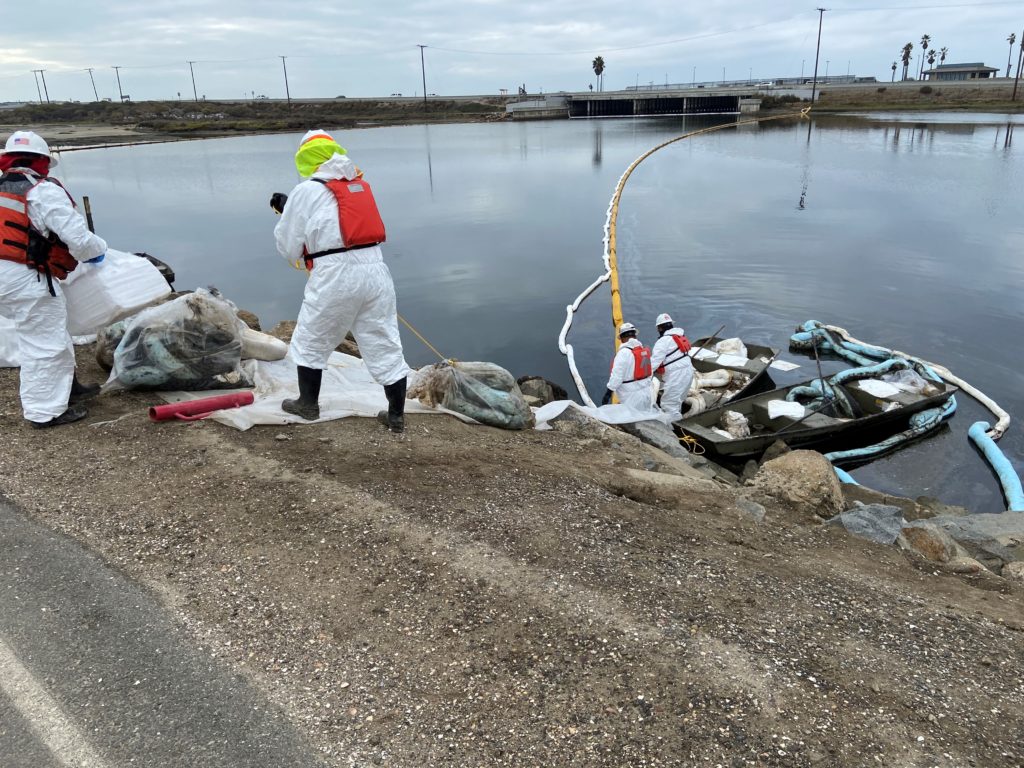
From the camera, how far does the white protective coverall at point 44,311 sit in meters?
4.81

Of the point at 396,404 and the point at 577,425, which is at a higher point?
the point at 396,404

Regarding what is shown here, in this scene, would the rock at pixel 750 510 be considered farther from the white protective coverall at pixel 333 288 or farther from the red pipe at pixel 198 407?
the red pipe at pixel 198 407

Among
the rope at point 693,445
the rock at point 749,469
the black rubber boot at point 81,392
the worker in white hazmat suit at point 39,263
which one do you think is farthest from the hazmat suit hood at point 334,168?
the rock at point 749,469

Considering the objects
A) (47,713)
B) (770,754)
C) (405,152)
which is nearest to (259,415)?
(47,713)

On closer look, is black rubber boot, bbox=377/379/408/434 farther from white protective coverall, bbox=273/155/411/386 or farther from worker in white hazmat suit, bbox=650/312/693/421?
worker in white hazmat suit, bbox=650/312/693/421

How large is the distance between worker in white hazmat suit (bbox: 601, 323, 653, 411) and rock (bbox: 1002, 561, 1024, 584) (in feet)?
15.0

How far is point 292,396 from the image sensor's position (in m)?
5.81

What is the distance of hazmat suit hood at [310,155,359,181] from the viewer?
4750mm

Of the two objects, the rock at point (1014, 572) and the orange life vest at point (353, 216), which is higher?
the orange life vest at point (353, 216)

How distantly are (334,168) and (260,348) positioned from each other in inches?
92.8

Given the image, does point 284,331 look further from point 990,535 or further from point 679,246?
point 679,246

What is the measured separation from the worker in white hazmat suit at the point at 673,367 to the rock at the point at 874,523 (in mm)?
4458

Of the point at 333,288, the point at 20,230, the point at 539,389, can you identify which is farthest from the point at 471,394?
the point at 539,389

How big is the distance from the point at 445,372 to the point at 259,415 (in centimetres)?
173
